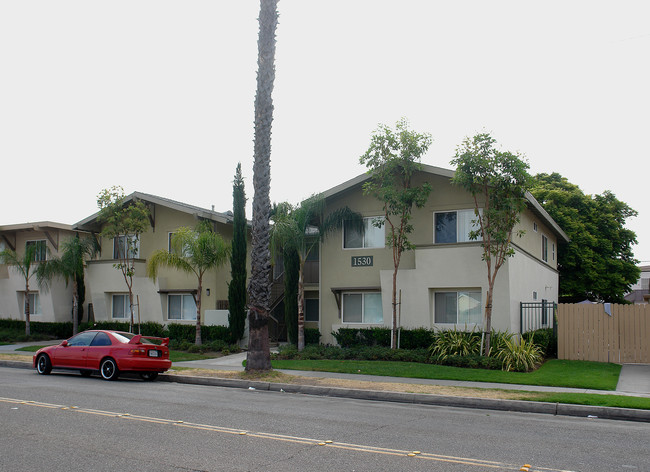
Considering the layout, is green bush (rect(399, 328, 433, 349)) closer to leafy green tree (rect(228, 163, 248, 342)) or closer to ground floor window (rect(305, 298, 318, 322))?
ground floor window (rect(305, 298, 318, 322))

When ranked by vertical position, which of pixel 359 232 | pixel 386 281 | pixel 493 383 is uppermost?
pixel 359 232

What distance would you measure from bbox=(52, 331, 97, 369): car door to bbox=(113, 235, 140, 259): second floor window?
34.0 ft

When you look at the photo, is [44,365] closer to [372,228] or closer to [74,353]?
[74,353]

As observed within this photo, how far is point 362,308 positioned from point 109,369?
10.2m

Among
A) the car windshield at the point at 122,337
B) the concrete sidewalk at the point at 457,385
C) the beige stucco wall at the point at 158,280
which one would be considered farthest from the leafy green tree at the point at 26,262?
the car windshield at the point at 122,337

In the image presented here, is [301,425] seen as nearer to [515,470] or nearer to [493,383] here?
[515,470]

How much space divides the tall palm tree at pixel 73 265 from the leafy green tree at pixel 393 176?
15600mm

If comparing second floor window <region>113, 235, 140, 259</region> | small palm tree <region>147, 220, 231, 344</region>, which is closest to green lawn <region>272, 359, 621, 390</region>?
small palm tree <region>147, 220, 231, 344</region>

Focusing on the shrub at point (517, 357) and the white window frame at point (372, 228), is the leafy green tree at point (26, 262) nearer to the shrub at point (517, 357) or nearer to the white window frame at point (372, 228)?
the white window frame at point (372, 228)

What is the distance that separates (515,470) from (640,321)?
15.6m

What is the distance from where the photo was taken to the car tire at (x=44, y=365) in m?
17.3

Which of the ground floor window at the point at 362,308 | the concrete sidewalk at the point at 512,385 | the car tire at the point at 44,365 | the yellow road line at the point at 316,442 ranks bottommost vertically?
the concrete sidewalk at the point at 512,385

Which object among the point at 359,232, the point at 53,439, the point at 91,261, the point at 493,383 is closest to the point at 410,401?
the point at 493,383

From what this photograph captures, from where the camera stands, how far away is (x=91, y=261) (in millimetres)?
29219
